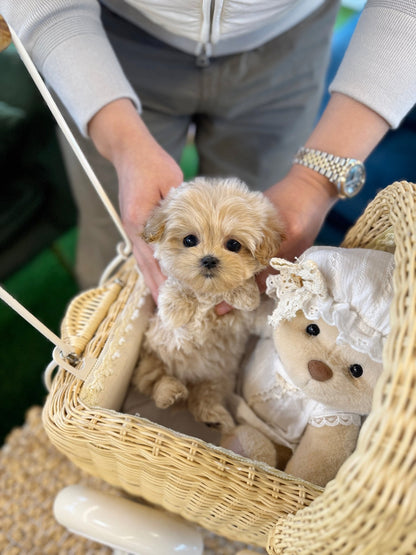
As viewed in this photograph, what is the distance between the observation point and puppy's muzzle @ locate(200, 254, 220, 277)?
2.64ft

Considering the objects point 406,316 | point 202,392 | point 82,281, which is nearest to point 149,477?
point 202,392

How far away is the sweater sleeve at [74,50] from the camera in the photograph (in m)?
0.92

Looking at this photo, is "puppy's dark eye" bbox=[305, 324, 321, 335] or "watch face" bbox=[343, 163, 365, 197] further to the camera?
"watch face" bbox=[343, 163, 365, 197]

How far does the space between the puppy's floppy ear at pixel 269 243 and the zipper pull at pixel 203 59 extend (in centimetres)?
50

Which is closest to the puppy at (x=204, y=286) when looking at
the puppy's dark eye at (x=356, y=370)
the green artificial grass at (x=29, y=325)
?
the puppy's dark eye at (x=356, y=370)

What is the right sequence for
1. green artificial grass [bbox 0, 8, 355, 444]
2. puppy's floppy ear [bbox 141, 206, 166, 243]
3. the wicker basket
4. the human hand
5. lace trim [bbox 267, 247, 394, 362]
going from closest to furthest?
the wicker basket
lace trim [bbox 267, 247, 394, 362]
puppy's floppy ear [bbox 141, 206, 166, 243]
the human hand
green artificial grass [bbox 0, 8, 355, 444]

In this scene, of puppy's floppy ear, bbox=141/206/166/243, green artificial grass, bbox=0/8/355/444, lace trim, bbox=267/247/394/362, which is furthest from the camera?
green artificial grass, bbox=0/8/355/444

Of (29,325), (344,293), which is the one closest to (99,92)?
(344,293)

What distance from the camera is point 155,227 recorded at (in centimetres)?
84

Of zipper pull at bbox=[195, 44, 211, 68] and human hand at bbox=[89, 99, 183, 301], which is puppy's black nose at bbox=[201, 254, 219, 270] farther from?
zipper pull at bbox=[195, 44, 211, 68]

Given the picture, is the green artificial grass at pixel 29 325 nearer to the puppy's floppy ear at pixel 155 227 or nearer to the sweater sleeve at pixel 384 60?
the puppy's floppy ear at pixel 155 227

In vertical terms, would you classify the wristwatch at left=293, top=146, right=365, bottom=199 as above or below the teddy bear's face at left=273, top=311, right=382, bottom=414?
above

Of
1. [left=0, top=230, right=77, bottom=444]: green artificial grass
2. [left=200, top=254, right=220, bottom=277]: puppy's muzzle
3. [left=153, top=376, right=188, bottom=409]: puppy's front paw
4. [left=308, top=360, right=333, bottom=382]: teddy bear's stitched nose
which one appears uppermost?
[left=200, top=254, right=220, bottom=277]: puppy's muzzle

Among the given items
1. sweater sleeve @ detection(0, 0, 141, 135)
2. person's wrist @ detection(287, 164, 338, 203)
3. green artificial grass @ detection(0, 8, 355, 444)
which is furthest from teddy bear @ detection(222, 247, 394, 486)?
green artificial grass @ detection(0, 8, 355, 444)
